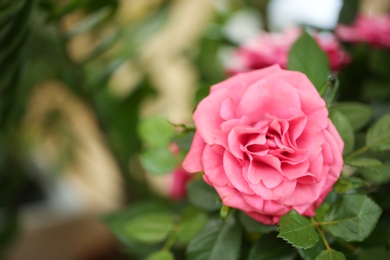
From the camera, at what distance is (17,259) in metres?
1.24

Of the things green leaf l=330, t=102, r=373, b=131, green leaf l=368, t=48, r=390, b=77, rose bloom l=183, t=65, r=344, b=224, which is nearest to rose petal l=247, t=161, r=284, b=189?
rose bloom l=183, t=65, r=344, b=224

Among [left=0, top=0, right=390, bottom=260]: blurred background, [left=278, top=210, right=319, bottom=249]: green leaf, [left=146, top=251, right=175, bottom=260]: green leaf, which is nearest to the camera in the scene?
[left=278, top=210, right=319, bottom=249]: green leaf

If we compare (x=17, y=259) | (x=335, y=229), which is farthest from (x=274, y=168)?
(x=17, y=259)

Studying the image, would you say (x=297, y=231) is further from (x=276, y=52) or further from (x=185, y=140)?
(x=276, y=52)

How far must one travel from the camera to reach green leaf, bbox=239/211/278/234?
33cm

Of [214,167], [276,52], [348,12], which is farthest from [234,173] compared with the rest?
[348,12]

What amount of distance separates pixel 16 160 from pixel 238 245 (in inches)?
25.3

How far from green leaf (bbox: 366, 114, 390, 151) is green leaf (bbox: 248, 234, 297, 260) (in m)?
0.10

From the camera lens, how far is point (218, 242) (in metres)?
0.35

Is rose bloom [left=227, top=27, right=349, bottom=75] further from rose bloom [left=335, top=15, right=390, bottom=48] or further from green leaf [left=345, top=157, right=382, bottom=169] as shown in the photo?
green leaf [left=345, top=157, right=382, bottom=169]

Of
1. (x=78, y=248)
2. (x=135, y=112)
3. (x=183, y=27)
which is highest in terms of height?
(x=135, y=112)

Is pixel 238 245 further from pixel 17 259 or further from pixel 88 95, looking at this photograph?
pixel 17 259

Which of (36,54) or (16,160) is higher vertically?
(36,54)

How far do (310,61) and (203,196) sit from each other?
0.44ft
